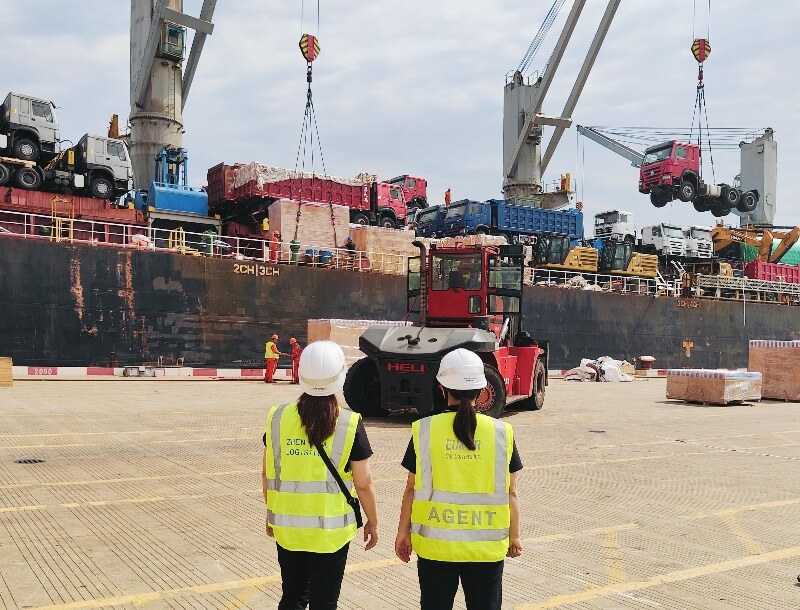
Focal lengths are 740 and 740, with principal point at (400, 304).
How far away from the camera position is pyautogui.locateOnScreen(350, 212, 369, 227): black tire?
113ft

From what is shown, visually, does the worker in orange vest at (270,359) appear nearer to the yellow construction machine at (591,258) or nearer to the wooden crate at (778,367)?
the wooden crate at (778,367)

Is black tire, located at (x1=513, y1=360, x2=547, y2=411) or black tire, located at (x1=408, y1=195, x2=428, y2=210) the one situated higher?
black tire, located at (x1=408, y1=195, x2=428, y2=210)

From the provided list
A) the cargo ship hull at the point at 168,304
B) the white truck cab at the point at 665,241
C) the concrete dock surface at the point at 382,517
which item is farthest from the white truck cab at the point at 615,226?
the concrete dock surface at the point at 382,517

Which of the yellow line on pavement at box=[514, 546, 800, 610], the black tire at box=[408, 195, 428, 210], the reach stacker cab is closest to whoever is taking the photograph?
the yellow line on pavement at box=[514, 546, 800, 610]

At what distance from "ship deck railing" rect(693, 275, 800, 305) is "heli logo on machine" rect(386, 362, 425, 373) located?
109 feet

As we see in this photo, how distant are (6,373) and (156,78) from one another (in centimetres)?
1993

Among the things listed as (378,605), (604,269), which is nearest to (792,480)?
(378,605)

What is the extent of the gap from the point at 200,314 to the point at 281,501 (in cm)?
2187

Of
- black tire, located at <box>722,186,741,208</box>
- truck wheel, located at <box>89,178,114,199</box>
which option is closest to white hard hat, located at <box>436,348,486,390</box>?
truck wheel, located at <box>89,178,114,199</box>

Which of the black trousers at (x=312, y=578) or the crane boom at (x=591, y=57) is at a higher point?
the crane boom at (x=591, y=57)

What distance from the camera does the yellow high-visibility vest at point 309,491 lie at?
3080 mm

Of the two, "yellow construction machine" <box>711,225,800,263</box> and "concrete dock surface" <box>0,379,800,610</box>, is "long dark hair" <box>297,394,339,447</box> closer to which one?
"concrete dock surface" <box>0,379,800,610</box>

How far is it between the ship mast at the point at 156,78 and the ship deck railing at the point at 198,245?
531cm

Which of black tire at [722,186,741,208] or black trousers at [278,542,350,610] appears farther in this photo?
black tire at [722,186,741,208]
